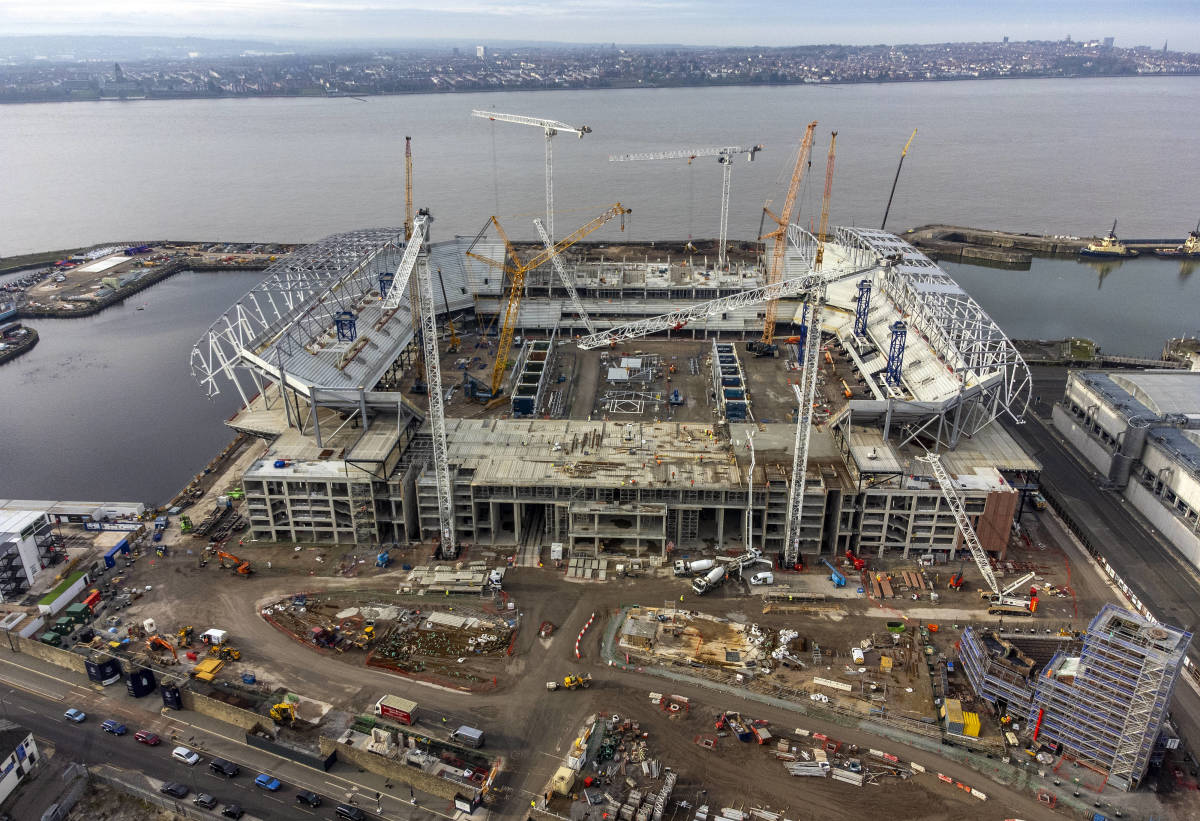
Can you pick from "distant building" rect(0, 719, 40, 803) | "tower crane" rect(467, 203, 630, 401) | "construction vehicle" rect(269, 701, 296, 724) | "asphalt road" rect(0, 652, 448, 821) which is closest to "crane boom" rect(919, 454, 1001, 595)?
"asphalt road" rect(0, 652, 448, 821)

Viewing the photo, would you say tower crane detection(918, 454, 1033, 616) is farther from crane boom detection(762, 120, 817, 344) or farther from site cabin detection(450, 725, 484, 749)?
crane boom detection(762, 120, 817, 344)

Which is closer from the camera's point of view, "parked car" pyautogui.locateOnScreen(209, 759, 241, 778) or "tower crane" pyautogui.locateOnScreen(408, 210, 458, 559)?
"parked car" pyautogui.locateOnScreen(209, 759, 241, 778)

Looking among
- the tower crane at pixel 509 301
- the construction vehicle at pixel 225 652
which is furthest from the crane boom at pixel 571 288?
the construction vehicle at pixel 225 652

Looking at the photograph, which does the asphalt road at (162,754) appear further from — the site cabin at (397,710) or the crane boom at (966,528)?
the crane boom at (966,528)

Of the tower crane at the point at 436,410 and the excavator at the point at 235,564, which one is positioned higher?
the tower crane at the point at 436,410

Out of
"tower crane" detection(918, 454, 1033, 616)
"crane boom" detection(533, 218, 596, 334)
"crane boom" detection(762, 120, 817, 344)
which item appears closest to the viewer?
"tower crane" detection(918, 454, 1033, 616)

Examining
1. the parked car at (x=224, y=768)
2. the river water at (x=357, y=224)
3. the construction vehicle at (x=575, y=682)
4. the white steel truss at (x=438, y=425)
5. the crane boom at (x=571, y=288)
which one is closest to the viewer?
the parked car at (x=224, y=768)
